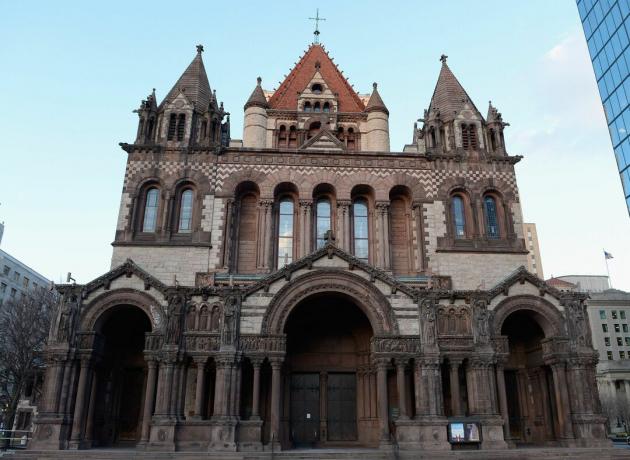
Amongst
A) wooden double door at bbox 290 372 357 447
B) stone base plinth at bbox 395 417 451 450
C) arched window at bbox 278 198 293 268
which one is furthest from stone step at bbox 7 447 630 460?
arched window at bbox 278 198 293 268

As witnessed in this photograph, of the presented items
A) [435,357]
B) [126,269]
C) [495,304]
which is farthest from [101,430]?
[495,304]

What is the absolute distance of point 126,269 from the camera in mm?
22156

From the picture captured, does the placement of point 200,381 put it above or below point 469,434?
above

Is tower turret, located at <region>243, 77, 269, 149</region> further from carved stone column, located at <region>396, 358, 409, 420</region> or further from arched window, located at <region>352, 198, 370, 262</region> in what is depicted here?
carved stone column, located at <region>396, 358, 409, 420</region>

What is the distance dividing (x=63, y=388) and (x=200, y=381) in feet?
18.3

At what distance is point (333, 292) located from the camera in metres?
22.1

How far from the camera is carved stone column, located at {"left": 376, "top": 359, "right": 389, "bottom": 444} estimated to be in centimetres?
1993

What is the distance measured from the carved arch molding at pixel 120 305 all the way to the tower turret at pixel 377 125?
70.0 feet

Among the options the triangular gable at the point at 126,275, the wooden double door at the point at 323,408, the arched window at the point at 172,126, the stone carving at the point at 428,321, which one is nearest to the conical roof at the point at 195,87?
the arched window at the point at 172,126

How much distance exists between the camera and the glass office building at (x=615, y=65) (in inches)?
1443

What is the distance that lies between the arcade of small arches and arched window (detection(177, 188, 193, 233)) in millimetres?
5777

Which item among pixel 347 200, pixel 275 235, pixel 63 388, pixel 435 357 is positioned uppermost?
pixel 347 200

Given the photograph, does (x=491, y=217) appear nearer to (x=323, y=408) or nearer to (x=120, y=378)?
(x=323, y=408)

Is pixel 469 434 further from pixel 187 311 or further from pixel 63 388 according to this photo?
pixel 63 388
